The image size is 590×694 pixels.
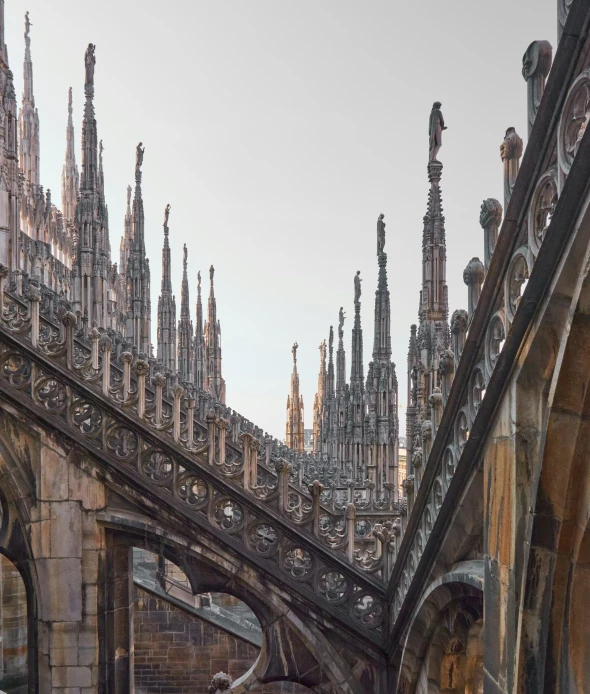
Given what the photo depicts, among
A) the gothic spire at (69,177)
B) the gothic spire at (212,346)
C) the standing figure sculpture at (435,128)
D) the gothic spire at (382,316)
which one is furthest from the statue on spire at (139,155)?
the gothic spire at (69,177)

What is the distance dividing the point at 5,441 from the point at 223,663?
25.4 feet

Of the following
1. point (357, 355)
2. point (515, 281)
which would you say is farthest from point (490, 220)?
point (357, 355)

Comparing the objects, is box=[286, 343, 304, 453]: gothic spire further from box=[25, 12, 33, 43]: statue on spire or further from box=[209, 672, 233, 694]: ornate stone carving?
box=[209, 672, 233, 694]: ornate stone carving

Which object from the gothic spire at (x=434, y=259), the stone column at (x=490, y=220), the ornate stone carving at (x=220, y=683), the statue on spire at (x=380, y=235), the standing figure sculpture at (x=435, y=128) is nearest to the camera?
the stone column at (x=490, y=220)

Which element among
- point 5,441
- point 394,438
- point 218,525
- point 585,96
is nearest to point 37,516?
point 5,441

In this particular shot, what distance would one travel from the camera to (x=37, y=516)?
25.3 ft

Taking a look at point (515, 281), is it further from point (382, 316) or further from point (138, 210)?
point (138, 210)

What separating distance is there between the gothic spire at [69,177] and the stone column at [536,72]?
51386 millimetres

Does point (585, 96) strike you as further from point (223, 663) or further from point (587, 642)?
point (223, 663)

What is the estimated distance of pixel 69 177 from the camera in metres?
53.4

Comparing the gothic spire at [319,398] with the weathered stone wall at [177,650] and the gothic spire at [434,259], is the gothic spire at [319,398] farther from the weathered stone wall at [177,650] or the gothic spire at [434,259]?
the weathered stone wall at [177,650]

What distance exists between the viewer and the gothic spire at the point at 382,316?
22.0 m

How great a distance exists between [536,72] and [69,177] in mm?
53688

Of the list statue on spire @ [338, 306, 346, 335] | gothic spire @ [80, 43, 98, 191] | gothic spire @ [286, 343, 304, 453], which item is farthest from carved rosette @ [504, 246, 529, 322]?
gothic spire @ [286, 343, 304, 453]
